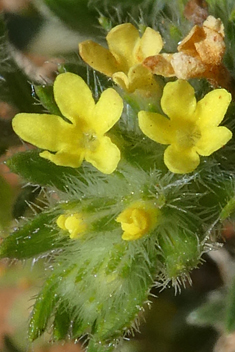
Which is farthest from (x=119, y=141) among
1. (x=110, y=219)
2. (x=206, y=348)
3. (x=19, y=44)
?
(x=19, y=44)

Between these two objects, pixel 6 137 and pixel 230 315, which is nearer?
pixel 230 315

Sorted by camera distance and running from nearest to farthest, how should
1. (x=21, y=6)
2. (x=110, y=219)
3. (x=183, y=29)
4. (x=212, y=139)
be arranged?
(x=212, y=139), (x=110, y=219), (x=183, y=29), (x=21, y=6)

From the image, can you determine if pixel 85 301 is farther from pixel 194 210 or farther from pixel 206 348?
pixel 206 348

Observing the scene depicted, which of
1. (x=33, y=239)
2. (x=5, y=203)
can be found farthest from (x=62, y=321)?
(x=5, y=203)

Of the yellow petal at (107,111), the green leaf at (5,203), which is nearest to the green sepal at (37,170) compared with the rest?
the yellow petal at (107,111)

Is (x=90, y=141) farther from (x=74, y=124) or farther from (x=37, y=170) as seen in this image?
(x=37, y=170)

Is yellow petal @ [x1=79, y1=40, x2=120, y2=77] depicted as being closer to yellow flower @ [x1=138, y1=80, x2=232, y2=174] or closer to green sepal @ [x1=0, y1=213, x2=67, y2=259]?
yellow flower @ [x1=138, y1=80, x2=232, y2=174]
